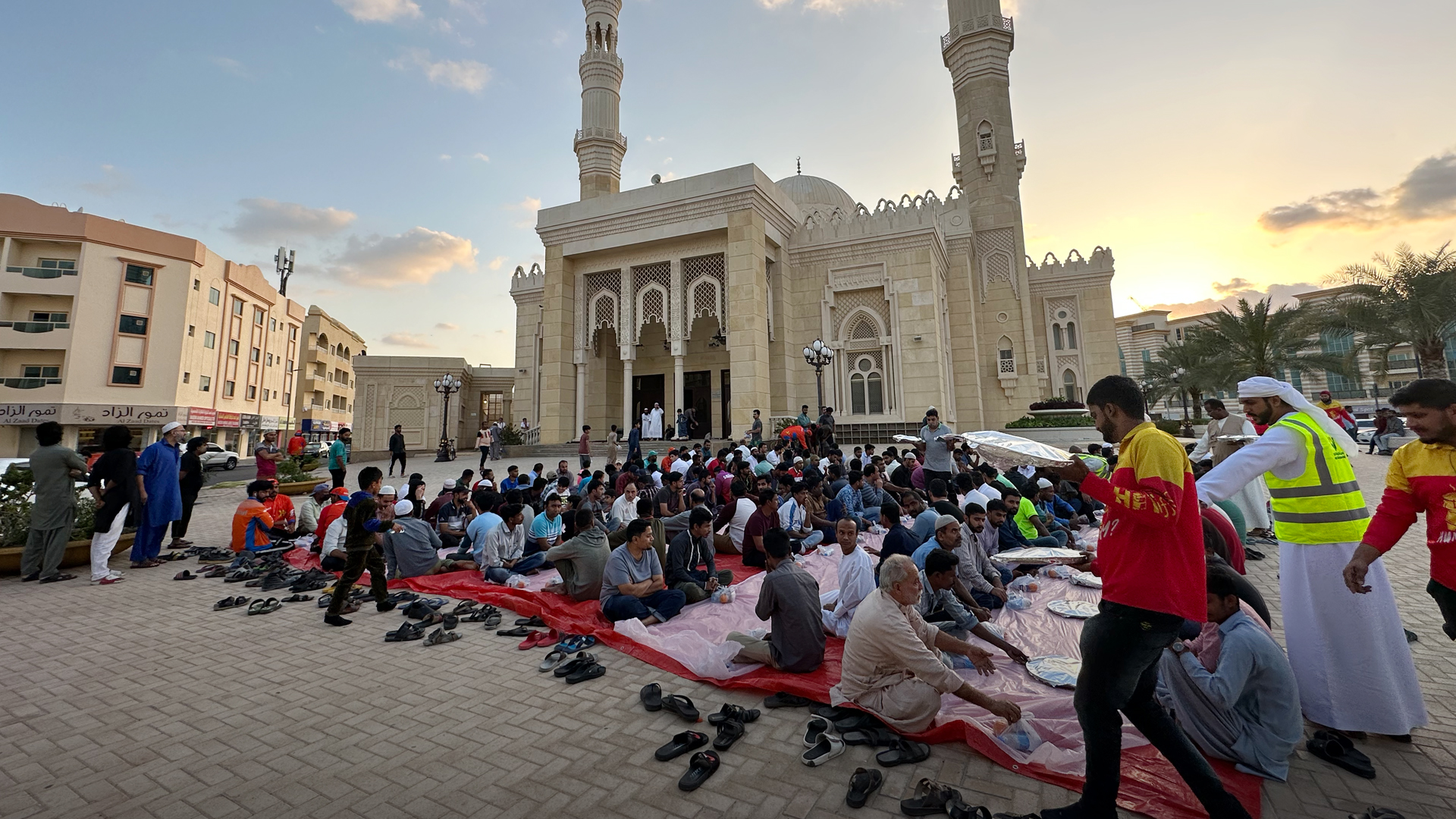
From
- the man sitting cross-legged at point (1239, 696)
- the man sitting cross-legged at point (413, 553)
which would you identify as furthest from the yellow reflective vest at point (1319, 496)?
the man sitting cross-legged at point (413, 553)

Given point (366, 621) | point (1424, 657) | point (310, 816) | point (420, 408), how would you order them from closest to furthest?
point (310, 816)
point (1424, 657)
point (366, 621)
point (420, 408)

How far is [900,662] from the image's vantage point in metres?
2.81

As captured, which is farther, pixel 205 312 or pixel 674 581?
pixel 205 312

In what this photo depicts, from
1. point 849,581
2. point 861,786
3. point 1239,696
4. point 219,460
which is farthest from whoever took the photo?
point 219,460

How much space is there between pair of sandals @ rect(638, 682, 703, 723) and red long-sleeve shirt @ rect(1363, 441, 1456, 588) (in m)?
3.13

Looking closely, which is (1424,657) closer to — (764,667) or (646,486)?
(764,667)

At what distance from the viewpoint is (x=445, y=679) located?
3621 mm

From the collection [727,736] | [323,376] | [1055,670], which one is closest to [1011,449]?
[1055,670]

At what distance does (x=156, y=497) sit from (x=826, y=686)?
26.9ft

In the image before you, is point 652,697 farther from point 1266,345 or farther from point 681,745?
point 1266,345

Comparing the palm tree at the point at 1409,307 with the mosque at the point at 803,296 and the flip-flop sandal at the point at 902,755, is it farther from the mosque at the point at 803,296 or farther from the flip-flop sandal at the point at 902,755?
the flip-flop sandal at the point at 902,755

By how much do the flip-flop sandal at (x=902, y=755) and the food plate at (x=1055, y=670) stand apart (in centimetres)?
109

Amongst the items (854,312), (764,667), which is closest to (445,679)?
(764,667)

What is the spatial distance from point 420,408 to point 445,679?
27.3 meters
